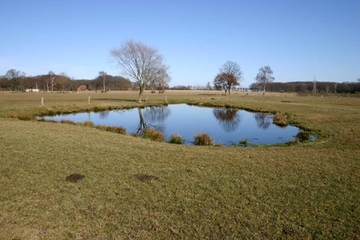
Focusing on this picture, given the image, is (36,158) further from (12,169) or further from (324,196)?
(324,196)

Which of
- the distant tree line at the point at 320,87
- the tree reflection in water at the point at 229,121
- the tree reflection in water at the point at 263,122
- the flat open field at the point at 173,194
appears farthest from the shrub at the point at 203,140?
the distant tree line at the point at 320,87

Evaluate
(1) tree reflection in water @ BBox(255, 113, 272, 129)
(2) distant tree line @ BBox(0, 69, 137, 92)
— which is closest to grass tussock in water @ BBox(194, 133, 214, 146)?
(1) tree reflection in water @ BBox(255, 113, 272, 129)

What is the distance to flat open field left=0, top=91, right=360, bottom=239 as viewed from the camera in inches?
185

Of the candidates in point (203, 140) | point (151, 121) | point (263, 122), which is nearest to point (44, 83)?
point (151, 121)

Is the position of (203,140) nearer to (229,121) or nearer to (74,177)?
(74,177)

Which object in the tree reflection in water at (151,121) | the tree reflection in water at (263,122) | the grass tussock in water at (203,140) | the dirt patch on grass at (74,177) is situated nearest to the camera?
the dirt patch on grass at (74,177)

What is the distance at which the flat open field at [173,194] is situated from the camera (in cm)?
471

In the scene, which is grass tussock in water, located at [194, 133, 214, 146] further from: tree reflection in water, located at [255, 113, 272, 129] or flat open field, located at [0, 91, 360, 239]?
tree reflection in water, located at [255, 113, 272, 129]

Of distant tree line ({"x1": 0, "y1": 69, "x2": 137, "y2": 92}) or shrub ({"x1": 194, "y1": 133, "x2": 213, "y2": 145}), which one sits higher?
distant tree line ({"x1": 0, "y1": 69, "x2": 137, "y2": 92})

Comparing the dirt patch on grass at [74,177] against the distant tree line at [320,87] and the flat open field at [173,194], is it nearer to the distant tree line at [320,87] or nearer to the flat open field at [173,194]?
the flat open field at [173,194]

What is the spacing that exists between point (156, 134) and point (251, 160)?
8.24 m

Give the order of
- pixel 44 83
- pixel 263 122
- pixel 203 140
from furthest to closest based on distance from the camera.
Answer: pixel 44 83 → pixel 263 122 → pixel 203 140

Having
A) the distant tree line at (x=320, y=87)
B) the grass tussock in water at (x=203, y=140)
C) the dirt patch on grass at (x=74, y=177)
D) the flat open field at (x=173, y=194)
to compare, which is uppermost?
the distant tree line at (x=320, y=87)

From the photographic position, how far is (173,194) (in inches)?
244
